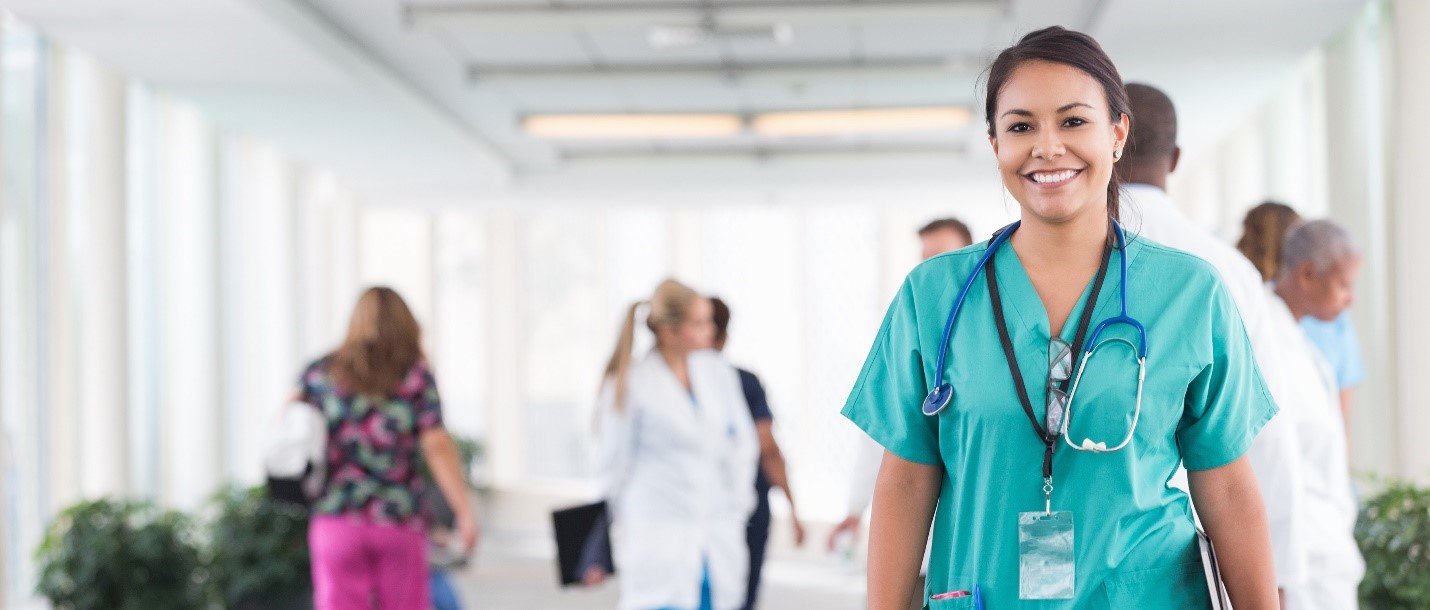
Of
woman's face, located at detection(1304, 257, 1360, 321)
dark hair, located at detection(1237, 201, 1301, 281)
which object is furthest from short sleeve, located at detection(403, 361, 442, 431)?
woman's face, located at detection(1304, 257, 1360, 321)

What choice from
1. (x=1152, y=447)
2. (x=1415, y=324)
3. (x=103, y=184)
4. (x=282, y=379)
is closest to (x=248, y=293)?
(x=282, y=379)

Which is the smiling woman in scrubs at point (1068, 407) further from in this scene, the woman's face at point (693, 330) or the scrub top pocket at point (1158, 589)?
the woman's face at point (693, 330)

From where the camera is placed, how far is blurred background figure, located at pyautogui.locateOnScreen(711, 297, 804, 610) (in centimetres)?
563

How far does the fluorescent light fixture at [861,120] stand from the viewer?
1020cm

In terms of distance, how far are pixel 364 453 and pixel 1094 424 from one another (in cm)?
349

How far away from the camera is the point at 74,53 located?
7.62 meters

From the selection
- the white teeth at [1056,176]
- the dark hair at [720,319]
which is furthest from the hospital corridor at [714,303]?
the dark hair at [720,319]

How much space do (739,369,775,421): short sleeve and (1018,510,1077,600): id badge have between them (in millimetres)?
4009

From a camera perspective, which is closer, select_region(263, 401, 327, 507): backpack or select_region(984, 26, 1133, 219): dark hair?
select_region(984, 26, 1133, 219): dark hair

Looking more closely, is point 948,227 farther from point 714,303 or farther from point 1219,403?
point 1219,403

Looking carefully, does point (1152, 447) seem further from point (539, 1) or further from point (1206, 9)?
point (539, 1)

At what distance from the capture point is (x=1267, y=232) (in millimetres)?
3875

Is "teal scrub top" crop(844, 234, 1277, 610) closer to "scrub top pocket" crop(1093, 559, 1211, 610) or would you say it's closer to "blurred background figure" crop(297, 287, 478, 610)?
→ "scrub top pocket" crop(1093, 559, 1211, 610)

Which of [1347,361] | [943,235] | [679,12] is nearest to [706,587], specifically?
[943,235]
